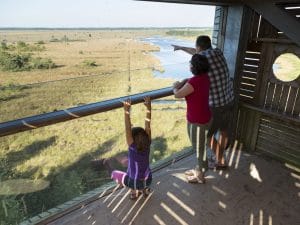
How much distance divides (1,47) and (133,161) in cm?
2419

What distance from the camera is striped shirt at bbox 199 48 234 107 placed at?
8.03 feet

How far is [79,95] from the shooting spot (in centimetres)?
1886

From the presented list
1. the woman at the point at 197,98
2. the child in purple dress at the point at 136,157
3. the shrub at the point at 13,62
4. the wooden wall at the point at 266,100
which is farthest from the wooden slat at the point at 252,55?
the shrub at the point at 13,62

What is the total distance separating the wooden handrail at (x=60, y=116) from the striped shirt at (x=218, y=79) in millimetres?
584

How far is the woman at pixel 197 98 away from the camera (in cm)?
224

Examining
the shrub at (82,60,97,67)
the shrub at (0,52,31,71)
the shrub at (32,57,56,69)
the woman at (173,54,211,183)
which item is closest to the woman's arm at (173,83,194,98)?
the woman at (173,54,211,183)

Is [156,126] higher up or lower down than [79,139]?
higher up

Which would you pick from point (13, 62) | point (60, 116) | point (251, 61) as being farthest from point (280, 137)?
point (13, 62)

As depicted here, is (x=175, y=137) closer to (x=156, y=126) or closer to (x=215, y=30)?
(x=156, y=126)

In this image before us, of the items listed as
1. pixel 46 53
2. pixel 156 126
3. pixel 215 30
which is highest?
pixel 215 30

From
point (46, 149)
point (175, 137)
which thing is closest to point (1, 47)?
point (46, 149)

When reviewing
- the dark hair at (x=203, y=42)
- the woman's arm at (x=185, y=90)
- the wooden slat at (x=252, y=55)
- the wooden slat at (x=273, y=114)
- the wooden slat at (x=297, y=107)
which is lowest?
the wooden slat at (x=273, y=114)

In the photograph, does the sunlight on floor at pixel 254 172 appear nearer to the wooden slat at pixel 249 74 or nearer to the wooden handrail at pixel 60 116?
the wooden slat at pixel 249 74

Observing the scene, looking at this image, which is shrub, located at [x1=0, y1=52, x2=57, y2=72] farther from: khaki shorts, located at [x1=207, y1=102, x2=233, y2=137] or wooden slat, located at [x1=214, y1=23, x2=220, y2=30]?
khaki shorts, located at [x1=207, y1=102, x2=233, y2=137]
